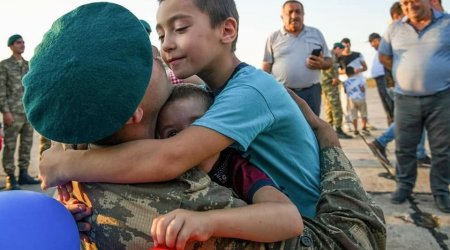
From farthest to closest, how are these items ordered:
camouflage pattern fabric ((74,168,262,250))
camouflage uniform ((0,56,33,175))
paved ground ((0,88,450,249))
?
1. camouflage uniform ((0,56,33,175))
2. paved ground ((0,88,450,249))
3. camouflage pattern fabric ((74,168,262,250))

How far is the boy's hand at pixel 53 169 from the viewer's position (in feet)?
3.66

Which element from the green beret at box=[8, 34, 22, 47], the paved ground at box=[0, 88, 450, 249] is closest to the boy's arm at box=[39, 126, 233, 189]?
the paved ground at box=[0, 88, 450, 249]

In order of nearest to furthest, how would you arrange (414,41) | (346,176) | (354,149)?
(346,176)
(414,41)
(354,149)

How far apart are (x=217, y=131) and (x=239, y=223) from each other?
236 millimetres

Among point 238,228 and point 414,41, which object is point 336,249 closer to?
point 238,228

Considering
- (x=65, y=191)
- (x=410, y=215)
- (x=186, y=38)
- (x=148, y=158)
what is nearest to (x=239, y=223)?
(x=148, y=158)

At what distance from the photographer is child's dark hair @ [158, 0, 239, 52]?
1372 mm

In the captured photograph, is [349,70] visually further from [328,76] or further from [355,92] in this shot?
[328,76]

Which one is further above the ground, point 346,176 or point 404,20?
point 404,20

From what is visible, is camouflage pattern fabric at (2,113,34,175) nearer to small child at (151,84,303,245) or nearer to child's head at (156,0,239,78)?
child's head at (156,0,239,78)

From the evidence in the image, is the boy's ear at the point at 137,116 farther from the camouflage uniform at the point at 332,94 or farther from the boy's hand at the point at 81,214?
the camouflage uniform at the point at 332,94

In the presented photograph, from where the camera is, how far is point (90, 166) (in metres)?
1.03

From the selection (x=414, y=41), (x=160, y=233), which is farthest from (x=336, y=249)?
(x=414, y=41)

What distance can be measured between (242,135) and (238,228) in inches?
10.0
